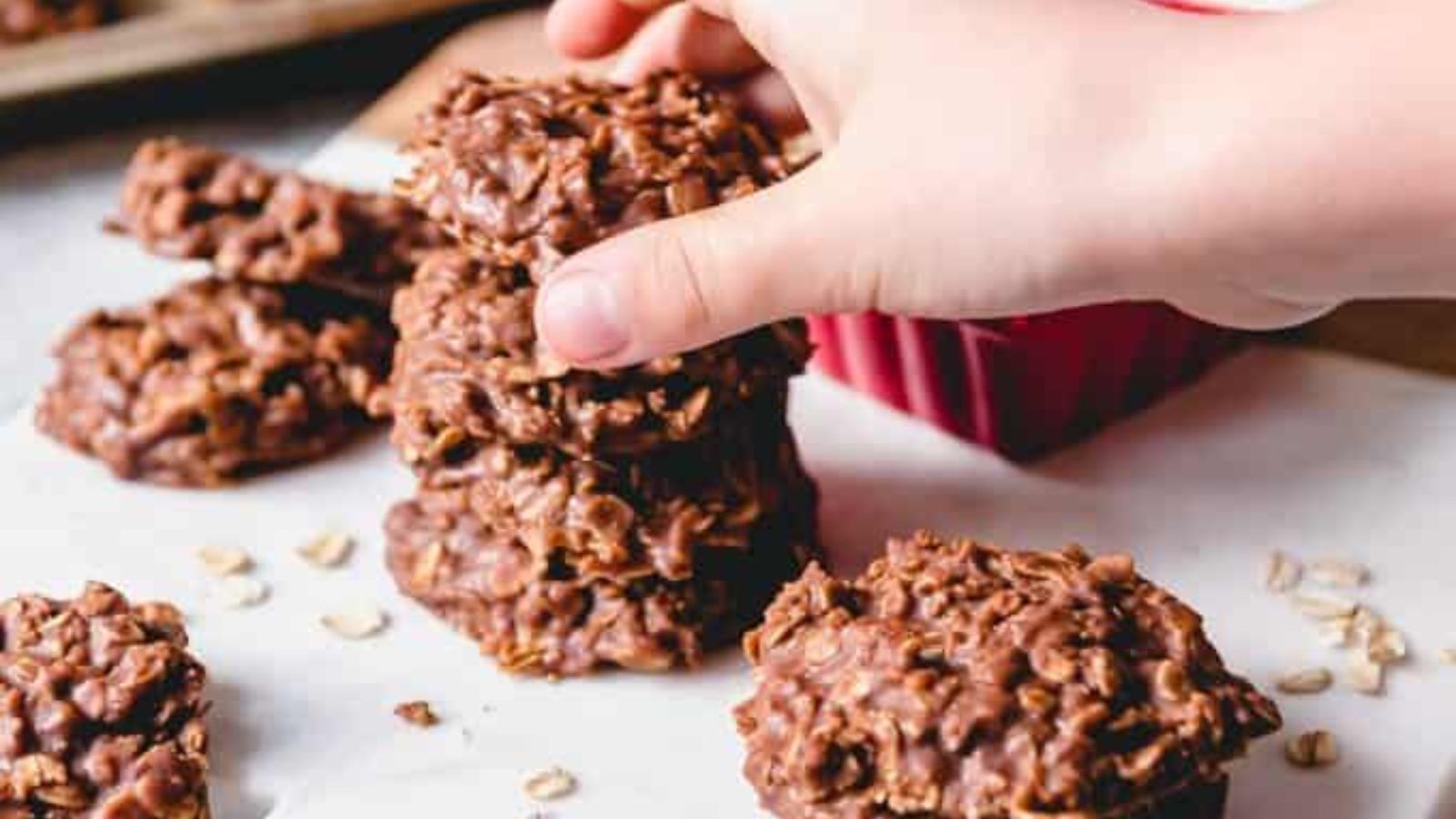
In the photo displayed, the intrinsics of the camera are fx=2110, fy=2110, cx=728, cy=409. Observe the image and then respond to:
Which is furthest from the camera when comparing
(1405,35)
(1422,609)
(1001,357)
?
(1001,357)

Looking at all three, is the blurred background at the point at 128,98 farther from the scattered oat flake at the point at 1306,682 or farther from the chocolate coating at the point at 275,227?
the scattered oat flake at the point at 1306,682

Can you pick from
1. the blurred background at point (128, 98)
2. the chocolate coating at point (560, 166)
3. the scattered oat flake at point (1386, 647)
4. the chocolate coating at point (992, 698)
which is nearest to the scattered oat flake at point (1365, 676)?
the scattered oat flake at point (1386, 647)

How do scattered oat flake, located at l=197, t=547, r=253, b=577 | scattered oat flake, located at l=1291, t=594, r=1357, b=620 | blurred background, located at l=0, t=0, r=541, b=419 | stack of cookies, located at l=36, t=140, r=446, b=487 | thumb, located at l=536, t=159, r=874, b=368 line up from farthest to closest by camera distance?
blurred background, located at l=0, t=0, r=541, b=419
stack of cookies, located at l=36, t=140, r=446, b=487
scattered oat flake, located at l=197, t=547, r=253, b=577
scattered oat flake, located at l=1291, t=594, r=1357, b=620
thumb, located at l=536, t=159, r=874, b=368

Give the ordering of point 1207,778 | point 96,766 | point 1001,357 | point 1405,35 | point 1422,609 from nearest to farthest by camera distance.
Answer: point 1405,35
point 1207,778
point 96,766
point 1422,609
point 1001,357

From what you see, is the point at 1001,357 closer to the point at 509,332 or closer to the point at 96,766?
the point at 509,332

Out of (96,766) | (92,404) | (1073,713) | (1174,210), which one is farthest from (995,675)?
(92,404)

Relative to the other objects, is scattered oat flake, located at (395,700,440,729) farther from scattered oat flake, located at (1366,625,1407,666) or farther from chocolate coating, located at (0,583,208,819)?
scattered oat flake, located at (1366,625,1407,666)

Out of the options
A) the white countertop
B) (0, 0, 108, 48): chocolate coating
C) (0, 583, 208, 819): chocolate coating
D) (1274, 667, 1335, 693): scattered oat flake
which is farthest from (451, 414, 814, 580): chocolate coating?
(0, 0, 108, 48): chocolate coating
